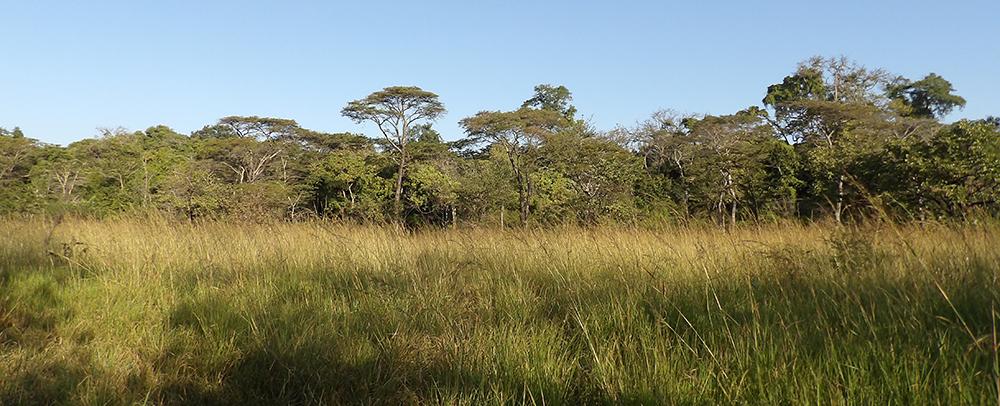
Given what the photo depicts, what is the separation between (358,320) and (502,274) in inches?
39.8

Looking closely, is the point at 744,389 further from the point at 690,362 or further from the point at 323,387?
the point at 323,387

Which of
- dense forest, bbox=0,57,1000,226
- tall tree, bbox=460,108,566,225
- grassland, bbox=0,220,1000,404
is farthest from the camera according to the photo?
tall tree, bbox=460,108,566,225

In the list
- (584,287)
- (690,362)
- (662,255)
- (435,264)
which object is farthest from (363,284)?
(690,362)

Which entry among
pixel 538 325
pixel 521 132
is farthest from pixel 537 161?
pixel 538 325

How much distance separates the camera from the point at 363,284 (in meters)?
3.37

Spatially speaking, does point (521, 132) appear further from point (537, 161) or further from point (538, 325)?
point (538, 325)

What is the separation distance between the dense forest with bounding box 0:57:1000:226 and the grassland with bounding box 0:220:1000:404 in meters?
15.7

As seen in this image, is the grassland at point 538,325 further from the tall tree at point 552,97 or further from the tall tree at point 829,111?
the tall tree at point 552,97

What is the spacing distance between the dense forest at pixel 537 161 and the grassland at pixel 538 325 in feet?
51.4

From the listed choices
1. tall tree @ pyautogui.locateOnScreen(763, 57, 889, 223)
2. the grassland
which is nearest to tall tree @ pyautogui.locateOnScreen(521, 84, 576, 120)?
tall tree @ pyautogui.locateOnScreen(763, 57, 889, 223)

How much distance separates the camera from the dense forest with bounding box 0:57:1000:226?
20.5 metres

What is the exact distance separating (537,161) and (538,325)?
26795 mm

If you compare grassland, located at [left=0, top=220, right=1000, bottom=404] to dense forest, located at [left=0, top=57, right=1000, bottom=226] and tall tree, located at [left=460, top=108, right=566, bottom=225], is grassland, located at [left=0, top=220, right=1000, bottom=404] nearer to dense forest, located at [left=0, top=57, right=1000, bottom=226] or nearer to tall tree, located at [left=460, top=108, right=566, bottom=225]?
dense forest, located at [left=0, top=57, right=1000, bottom=226]

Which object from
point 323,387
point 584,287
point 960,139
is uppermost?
point 960,139
